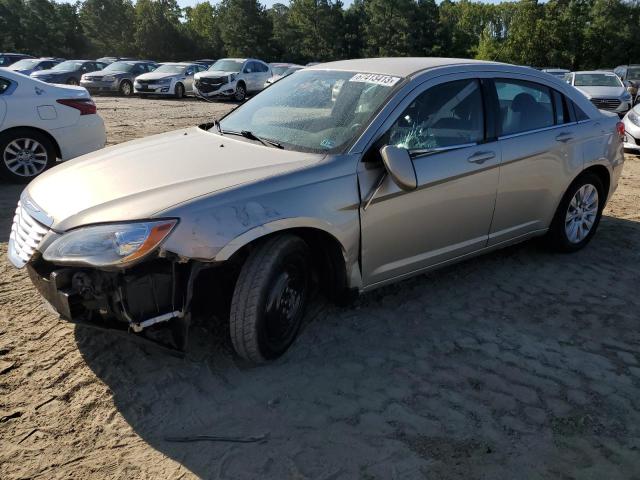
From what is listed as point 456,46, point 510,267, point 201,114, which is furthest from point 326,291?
point 456,46

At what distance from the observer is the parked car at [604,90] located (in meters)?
15.7

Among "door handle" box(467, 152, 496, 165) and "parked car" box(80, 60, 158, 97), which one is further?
"parked car" box(80, 60, 158, 97)

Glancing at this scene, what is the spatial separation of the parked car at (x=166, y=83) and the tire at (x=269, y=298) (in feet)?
66.9

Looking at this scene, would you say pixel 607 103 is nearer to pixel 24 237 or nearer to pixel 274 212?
pixel 274 212

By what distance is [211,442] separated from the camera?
2619 millimetres

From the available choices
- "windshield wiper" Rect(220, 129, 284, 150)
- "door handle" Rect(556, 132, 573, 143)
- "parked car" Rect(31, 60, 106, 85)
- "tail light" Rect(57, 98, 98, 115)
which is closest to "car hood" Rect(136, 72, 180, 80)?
"parked car" Rect(31, 60, 106, 85)

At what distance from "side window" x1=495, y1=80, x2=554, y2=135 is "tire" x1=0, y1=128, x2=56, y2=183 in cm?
546

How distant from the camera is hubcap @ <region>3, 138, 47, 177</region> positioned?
6852 millimetres

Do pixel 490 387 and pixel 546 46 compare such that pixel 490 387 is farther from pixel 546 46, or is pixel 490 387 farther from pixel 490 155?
pixel 546 46

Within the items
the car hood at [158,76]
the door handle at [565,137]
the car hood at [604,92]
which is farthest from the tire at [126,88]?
the door handle at [565,137]

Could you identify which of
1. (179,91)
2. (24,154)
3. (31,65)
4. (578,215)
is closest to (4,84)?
(24,154)

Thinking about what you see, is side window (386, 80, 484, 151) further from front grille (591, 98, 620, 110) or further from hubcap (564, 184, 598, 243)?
front grille (591, 98, 620, 110)

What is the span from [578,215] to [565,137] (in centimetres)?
79

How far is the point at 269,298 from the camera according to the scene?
3033mm
